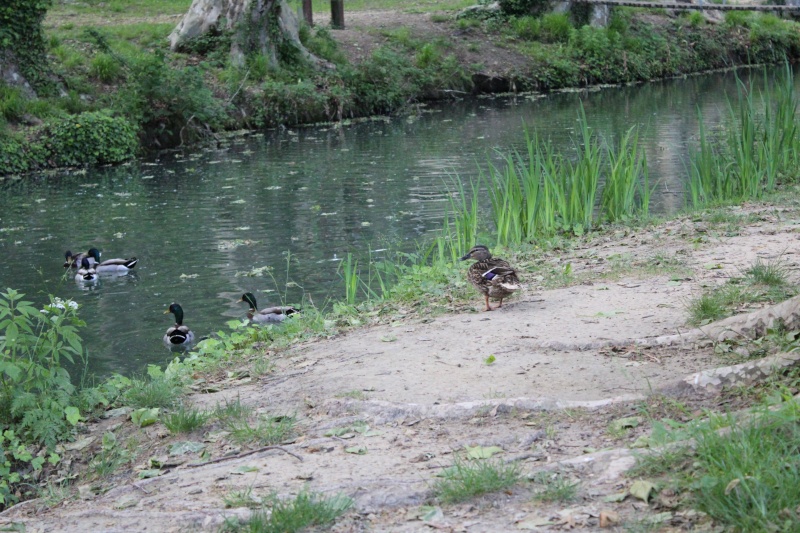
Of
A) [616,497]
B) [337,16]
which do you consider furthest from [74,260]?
[337,16]

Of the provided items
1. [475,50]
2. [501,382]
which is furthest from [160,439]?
[475,50]

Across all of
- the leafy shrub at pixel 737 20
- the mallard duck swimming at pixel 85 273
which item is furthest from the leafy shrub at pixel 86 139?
the leafy shrub at pixel 737 20

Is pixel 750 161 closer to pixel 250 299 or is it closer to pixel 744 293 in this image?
pixel 744 293

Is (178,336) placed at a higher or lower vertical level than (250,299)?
lower

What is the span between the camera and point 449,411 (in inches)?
219

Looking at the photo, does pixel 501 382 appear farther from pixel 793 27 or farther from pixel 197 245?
pixel 793 27

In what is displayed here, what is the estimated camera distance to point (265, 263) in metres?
13.1

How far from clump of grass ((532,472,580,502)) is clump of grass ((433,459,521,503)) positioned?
118 mm

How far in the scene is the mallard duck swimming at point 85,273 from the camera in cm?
1302

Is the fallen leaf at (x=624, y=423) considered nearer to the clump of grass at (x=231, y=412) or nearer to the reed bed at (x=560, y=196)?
the clump of grass at (x=231, y=412)

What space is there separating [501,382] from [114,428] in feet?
8.56

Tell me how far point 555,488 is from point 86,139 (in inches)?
761

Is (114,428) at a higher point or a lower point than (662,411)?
lower

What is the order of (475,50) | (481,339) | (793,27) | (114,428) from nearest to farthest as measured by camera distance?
(114,428), (481,339), (475,50), (793,27)
